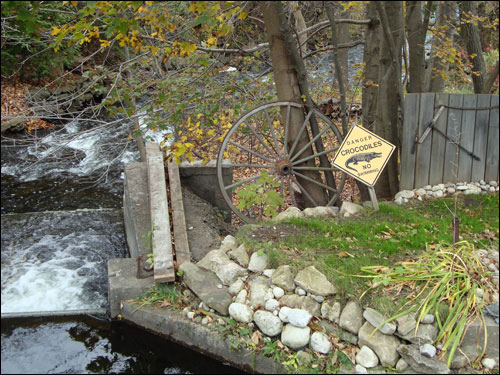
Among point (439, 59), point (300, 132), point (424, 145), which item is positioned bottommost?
A: point (424, 145)

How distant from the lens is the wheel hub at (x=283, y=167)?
249 inches

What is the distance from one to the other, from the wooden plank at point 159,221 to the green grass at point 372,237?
82cm

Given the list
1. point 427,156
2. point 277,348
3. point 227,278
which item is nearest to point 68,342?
point 227,278

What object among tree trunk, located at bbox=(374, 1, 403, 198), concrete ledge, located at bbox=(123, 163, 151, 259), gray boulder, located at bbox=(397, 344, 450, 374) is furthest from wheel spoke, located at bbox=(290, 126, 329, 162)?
gray boulder, located at bbox=(397, 344, 450, 374)

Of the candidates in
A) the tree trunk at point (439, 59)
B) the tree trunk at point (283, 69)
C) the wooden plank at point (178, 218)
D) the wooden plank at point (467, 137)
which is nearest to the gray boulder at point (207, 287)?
the wooden plank at point (178, 218)

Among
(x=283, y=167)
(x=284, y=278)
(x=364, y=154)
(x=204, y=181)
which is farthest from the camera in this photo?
(x=204, y=181)

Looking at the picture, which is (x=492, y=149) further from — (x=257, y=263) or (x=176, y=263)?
(x=176, y=263)

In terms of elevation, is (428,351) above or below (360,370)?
above

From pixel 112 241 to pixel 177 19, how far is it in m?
3.13

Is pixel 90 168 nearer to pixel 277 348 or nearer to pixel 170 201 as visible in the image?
pixel 170 201

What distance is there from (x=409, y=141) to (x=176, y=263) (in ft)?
10.2

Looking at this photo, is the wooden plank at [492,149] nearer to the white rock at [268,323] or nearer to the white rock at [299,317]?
the white rock at [299,317]

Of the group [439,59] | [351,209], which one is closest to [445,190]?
[351,209]

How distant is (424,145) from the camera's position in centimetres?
586
